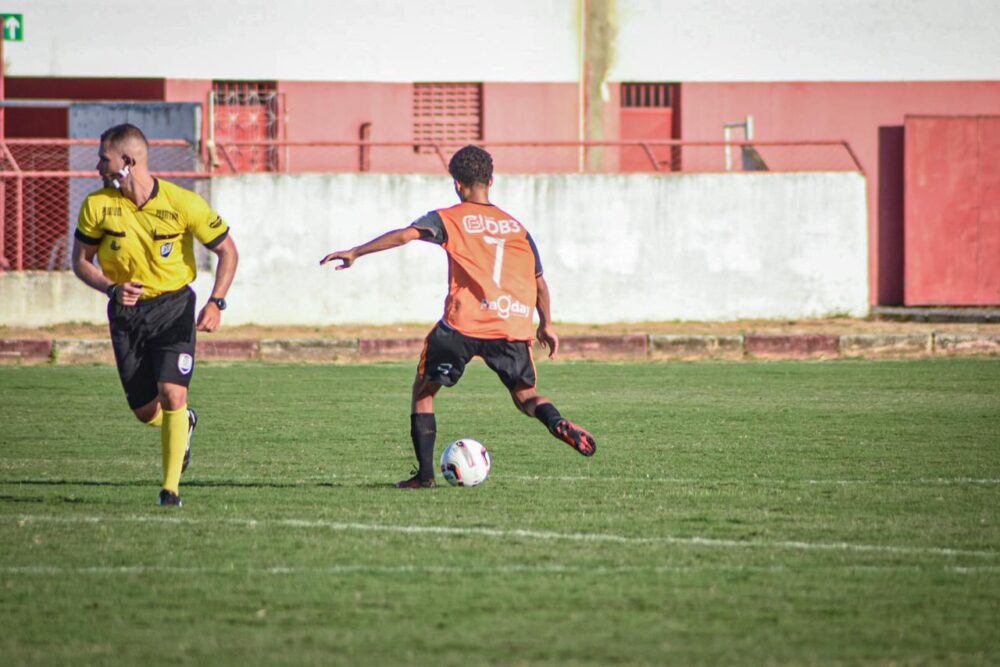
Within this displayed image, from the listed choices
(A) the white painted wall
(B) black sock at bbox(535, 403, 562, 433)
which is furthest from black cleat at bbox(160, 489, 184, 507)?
(A) the white painted wall

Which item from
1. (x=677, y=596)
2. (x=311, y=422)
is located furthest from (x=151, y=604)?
(x=311, y=422)

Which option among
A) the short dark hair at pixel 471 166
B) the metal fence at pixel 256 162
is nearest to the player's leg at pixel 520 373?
the short dark hair at pixel 471 166

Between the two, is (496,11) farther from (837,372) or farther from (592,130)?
(837,372)

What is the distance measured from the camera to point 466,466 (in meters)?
8.49

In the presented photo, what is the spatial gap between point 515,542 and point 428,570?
69 cm

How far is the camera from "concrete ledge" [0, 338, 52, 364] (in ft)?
57.7

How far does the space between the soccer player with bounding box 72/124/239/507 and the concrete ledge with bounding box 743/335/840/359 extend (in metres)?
11.2

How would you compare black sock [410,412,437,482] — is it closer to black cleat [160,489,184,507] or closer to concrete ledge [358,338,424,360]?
black cleat [160,489,184,507]

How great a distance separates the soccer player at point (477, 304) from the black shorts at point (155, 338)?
825mm

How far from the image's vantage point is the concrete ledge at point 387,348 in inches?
716

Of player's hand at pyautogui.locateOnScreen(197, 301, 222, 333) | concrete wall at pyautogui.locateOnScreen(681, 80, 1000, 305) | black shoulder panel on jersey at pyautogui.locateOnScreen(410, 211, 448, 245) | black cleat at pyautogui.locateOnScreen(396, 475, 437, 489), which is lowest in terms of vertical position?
black cleat at pyautogui.locateOnScreen(396, 475, 437, 489)

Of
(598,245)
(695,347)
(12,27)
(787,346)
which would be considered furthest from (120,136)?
(12,27)

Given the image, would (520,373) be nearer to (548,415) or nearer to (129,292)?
(548,415)

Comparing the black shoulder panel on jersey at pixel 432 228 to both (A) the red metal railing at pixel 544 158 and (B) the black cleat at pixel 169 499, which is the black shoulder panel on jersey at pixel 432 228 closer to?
(B) the black cleat at pixel 169 499
